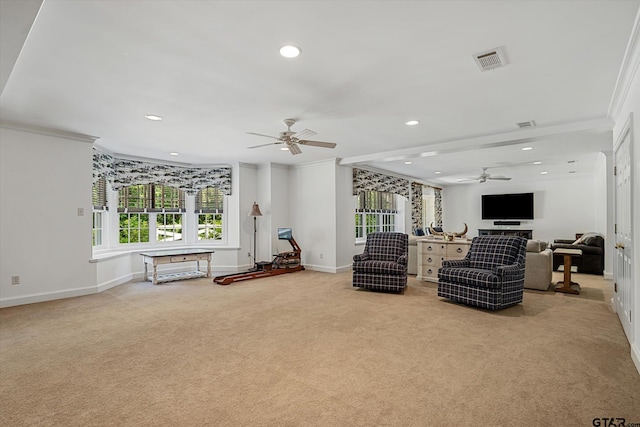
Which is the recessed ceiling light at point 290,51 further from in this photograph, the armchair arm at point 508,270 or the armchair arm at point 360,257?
the armchair arm at point 360,257

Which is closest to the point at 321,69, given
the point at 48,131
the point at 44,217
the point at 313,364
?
the point at 313,364

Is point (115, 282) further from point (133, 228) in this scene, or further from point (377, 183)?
point (377, 183)

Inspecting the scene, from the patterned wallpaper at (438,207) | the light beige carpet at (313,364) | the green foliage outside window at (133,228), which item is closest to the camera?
the light beige carpet at (313,364)

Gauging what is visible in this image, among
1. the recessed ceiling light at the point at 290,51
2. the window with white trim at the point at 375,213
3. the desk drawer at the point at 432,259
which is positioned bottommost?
the desk drawer at the point at 432,259

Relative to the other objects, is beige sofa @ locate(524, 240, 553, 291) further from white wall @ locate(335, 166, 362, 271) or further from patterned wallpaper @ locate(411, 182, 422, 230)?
patterned wallpaper @ locate(411, 182, 422, 230)

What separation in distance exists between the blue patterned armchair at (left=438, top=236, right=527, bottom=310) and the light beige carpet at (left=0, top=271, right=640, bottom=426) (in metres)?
0.17

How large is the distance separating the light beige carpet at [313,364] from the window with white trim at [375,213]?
4.01m

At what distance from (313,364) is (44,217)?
14.9 ft

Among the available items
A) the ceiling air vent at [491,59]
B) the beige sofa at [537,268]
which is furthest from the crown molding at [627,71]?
the beige sofa at [537,268]

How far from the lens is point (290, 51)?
265 centimetres

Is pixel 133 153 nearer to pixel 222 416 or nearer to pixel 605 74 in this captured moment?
pixel 222 416

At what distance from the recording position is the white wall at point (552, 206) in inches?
396

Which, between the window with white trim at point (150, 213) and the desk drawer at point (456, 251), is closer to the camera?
the desk drawer at point (456, 251)

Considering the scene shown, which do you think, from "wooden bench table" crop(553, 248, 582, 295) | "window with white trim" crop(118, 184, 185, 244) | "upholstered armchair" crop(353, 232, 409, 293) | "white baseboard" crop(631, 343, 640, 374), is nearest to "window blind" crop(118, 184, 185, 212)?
"window with white trim" crop(118, 184, 185, 244)
